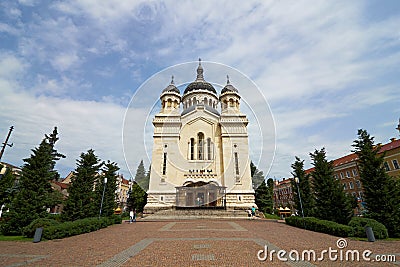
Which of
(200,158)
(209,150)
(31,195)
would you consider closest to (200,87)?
(209,150)

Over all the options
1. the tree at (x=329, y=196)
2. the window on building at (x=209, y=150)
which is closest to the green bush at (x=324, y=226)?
the tree at (x=329, y=196)

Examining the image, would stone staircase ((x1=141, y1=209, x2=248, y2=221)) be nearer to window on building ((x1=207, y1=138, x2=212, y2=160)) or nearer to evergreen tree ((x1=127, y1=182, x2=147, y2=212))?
window on building ((x1=207, y1=138, x2=212, y2=160))

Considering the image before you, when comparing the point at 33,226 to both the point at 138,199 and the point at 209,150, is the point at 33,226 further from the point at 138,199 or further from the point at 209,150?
the point at 138,199

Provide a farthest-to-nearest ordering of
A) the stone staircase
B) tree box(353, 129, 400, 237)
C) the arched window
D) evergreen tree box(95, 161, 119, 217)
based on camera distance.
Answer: the arched window → the stone staircase → evergreen tree box(95, 161, 119, 217) → tree box(353, 129, 400, 237)

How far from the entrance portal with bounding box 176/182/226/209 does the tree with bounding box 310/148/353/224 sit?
1335 centimetres

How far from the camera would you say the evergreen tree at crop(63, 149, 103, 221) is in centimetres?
1588

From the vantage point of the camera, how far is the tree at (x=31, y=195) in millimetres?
13188

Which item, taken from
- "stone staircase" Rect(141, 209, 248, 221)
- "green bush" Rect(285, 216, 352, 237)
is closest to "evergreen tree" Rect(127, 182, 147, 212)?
"stone staircase" Rect(141, 209, 248, 221)

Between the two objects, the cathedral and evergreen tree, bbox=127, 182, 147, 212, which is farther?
evergreen tree, bbox=127, 182, 147, 212

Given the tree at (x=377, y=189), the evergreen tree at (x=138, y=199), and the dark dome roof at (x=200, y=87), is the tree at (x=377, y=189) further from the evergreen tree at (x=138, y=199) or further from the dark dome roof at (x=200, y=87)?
the evergreen tree at (x=138, y=199)

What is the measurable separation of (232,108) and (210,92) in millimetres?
7218

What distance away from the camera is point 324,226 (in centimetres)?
1261

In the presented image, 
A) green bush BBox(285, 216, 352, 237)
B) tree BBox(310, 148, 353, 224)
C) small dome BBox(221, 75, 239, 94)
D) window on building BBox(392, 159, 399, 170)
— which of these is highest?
small dome BBox(221, 75, 239, 94)

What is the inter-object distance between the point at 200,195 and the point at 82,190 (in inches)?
628
